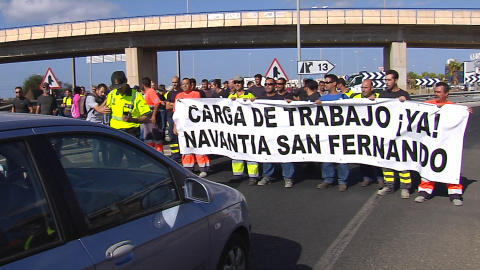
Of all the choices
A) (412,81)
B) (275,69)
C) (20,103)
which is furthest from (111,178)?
(412,81)

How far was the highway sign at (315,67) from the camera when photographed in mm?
17047

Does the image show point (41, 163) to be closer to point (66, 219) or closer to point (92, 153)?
point (66, 219)

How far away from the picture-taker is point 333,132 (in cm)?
777

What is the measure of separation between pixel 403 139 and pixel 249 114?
258 centimetres

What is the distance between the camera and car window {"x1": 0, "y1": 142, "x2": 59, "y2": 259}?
2.16 metres

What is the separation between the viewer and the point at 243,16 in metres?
36.9

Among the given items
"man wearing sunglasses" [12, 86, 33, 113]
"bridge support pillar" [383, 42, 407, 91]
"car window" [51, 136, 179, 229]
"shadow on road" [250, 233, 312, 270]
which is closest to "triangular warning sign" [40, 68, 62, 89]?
"man wearing sunglasses" [12, 86, 33, 113]

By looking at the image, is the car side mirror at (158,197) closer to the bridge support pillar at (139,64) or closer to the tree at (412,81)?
the bridge support pillar at (139,64)

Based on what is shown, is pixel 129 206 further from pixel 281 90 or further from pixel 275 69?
pixel 275 69

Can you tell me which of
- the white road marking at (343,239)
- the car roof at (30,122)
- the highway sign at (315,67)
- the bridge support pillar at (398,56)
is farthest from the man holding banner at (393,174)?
the bridge support pillar at (398,56)

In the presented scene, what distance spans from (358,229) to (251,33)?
34.3 m

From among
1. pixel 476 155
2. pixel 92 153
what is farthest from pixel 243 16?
pixel 92 153

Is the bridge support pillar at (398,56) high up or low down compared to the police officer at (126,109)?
up

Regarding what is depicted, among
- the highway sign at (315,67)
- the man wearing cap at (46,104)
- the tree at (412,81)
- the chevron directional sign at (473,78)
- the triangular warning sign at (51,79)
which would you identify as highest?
the tree at (412,81)
